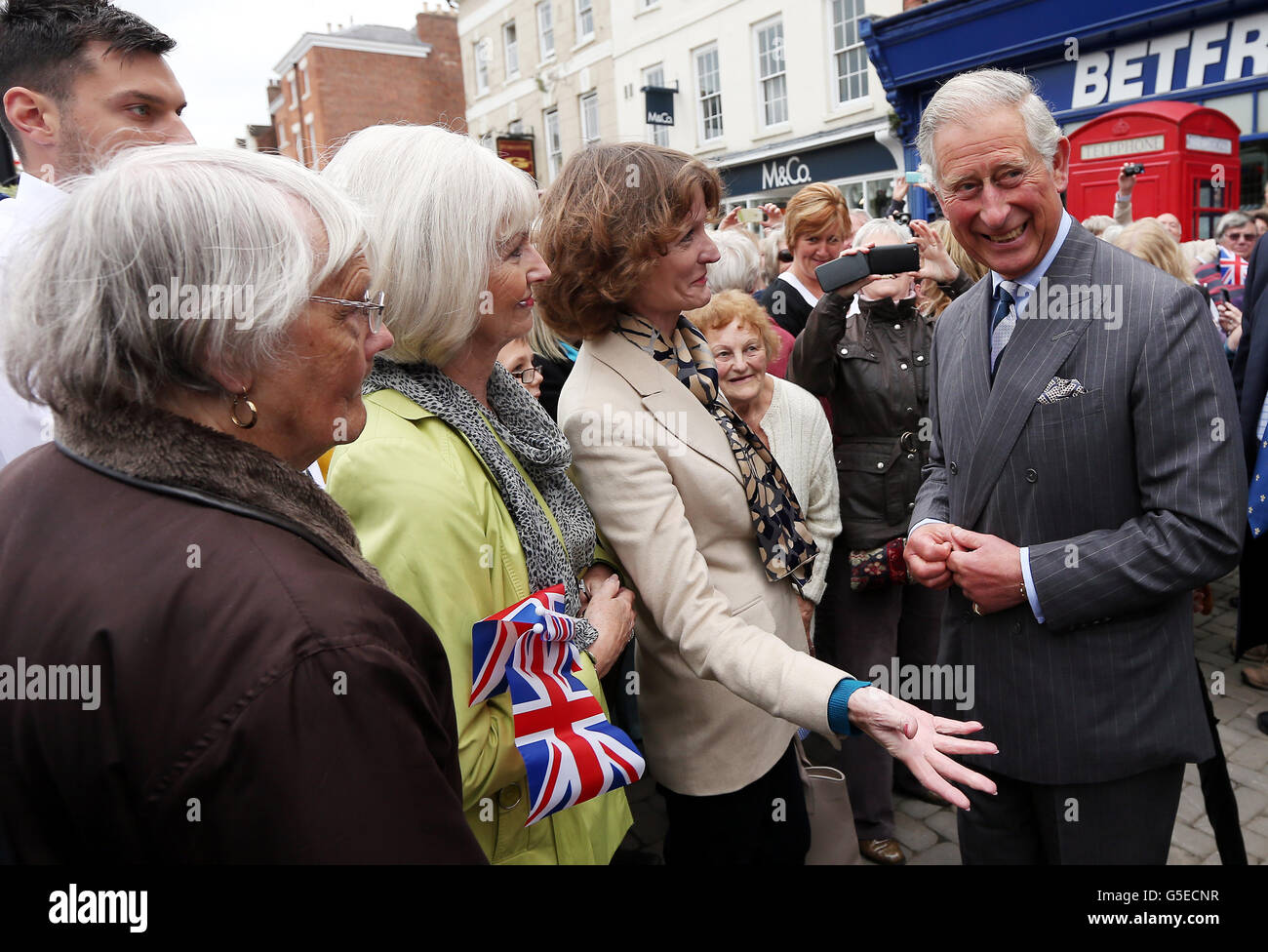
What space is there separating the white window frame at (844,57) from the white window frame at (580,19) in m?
7.42

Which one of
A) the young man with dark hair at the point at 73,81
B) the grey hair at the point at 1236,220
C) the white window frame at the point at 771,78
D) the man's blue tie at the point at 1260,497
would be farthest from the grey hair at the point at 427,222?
the white window frame at the point at 771,78

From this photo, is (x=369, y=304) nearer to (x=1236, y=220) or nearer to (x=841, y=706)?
(x=841, y=706)

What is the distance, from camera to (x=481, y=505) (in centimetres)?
159

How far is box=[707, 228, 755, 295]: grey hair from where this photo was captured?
417 cm

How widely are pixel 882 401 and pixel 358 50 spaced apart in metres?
31.8

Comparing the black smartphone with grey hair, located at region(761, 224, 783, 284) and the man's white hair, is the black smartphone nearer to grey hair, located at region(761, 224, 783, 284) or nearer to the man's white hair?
the man's white hair

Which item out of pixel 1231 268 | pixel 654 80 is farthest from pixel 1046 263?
pixel 654 80

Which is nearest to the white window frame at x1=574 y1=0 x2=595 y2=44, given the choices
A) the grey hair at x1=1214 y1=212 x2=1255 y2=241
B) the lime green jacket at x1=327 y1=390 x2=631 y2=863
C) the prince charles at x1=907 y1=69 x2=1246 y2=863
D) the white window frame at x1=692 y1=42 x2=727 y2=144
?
the white window frame at x1=692 y1=42 x2=727 y2=144

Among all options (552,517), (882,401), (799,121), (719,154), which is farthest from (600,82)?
(552,517)

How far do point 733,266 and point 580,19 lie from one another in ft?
62.7


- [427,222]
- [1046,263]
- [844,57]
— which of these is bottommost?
[1046,263]

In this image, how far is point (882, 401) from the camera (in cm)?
328

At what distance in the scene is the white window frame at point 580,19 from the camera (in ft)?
65.0
